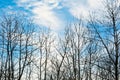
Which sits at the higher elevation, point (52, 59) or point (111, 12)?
point (111, 12)

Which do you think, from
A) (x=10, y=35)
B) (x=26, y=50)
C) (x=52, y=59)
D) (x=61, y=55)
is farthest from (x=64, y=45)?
(x=10, y=35)

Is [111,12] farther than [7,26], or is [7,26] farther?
[7,26]

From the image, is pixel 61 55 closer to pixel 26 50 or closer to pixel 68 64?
pixel 68 64

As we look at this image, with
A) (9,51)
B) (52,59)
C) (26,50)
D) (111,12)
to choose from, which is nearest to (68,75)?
(52,59)

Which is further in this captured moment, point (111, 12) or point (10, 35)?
point (10, 35)

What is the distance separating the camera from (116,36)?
15.1m

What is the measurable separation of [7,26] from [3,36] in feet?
3.50

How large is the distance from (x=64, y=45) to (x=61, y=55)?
4.04 ft

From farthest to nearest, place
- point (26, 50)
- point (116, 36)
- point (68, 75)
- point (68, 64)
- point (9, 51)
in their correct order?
point (68, 75) → point (68, 64) → point (26, 50) → point (9, 51) → point (116, 36)

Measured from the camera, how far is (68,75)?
33.4 meters

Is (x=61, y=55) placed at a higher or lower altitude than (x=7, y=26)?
lower

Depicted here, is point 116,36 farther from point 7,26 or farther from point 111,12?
point 7,26

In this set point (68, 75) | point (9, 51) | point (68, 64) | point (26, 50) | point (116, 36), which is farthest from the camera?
point (68, 75)

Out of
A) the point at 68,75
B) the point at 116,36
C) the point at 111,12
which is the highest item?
the point at 111,12
